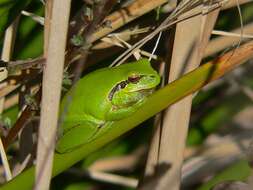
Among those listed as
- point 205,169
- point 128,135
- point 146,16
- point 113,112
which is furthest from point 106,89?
point 205,169

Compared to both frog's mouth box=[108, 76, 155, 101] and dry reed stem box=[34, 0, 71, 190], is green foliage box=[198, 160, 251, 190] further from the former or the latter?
dry reed stem box=[34, 0, 71, 190]

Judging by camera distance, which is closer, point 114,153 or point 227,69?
point 227,69

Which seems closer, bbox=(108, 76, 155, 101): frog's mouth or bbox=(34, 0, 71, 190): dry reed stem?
bbox=(34, 0, 71, 190): dry reed stem

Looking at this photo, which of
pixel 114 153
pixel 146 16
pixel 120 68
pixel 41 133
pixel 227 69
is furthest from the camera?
pixel 114 153

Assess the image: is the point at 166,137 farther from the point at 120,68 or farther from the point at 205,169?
the point at 205,169

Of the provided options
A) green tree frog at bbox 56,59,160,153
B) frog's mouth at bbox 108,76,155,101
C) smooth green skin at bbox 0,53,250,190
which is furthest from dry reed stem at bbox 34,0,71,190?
frog's mouth at bbox 108,76,155,101

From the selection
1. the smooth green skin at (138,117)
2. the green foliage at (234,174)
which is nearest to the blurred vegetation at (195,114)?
the green foliage at (234,174)

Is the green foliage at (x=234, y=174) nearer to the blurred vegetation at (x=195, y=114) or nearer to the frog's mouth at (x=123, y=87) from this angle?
the blurred vegetation at (x=195, y=114)

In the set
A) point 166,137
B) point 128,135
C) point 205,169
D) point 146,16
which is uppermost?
point 146,16
